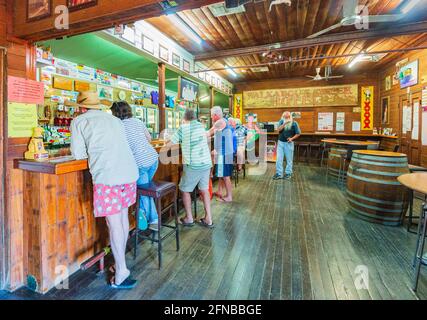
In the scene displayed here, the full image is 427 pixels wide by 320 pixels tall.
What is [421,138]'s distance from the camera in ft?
19.2

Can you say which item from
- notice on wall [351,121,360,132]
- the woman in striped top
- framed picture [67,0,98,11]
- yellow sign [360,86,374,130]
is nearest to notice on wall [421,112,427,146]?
yellow sign [360,86,374,130]

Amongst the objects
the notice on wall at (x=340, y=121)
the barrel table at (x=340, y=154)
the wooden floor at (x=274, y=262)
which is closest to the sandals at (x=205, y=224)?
the wooden floor at (x=274, y=262)

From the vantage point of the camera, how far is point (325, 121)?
9.56 metres

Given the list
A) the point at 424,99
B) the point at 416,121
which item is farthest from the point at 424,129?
the point at 424,99

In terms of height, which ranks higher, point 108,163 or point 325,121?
point 325,121

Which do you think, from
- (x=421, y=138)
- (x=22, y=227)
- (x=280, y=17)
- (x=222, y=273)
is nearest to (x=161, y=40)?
(x=280, y=17)

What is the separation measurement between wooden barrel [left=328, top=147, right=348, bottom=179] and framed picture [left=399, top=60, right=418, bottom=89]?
270 centimetres

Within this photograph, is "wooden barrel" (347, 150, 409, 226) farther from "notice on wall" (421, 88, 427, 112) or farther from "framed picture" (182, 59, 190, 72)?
"framed picture" (182, 59, 190, 72)

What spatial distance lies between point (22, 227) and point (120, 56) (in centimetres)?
406

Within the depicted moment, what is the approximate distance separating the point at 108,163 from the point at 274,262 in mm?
1934

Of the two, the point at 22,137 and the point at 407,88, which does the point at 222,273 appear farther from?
the point at 407,88

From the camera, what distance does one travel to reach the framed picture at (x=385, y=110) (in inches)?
314

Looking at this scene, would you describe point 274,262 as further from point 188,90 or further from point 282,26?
point 188,90

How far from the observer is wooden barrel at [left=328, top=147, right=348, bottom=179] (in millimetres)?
5908
